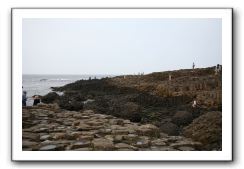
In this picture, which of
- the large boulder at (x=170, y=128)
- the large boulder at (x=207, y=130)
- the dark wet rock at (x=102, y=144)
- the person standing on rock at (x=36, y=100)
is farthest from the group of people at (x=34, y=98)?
the large boulder at (x=207, y=130)

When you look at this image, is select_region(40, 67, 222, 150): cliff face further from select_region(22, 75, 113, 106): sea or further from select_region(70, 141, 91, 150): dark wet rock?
select_region(70, 141, 91, 150): dark wet rock

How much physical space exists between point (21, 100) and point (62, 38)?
640 millimetres

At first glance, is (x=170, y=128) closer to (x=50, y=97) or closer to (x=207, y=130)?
(x=207, y=130)

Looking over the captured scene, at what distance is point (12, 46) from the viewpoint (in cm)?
314

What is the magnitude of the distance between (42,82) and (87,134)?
586 mm

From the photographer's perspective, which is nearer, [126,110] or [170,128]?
[170,128]

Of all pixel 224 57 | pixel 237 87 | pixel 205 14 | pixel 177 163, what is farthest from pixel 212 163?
pixel 205 14

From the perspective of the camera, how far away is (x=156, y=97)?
3221 millimetres

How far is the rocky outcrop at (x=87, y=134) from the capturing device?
3084mm

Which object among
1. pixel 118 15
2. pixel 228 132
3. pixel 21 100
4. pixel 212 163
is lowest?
pixel 212 163

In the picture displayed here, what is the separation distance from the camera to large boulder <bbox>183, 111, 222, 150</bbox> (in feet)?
10.2

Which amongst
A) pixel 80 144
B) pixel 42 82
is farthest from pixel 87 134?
pixel 42 82

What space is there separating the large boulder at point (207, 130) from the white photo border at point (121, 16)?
4 cm

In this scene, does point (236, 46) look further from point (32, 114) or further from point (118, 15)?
point (32, 114)
